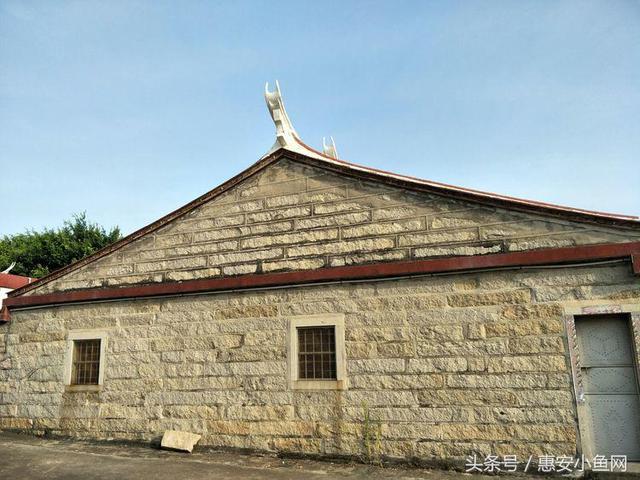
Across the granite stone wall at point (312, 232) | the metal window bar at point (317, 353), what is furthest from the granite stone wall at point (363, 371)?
the granite stone wall at point (312, 232)

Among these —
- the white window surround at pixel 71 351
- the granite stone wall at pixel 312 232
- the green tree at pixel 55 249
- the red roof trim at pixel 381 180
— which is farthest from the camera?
the green tree at pixel 55 249

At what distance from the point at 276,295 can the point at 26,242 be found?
24.1 m

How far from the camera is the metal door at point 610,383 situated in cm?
595

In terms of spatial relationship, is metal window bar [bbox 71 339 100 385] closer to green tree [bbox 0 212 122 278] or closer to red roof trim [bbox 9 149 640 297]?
red roof trim [bbox 9 149 640 297]

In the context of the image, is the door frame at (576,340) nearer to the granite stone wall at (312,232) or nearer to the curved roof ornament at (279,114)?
the granite stone wall at (312,232)

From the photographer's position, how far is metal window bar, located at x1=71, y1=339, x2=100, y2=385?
29.1ft

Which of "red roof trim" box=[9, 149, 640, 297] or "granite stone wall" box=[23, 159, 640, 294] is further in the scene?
"granite stone wall" box=[23, 159, 640, 294]

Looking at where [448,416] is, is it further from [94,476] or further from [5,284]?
[5,284]

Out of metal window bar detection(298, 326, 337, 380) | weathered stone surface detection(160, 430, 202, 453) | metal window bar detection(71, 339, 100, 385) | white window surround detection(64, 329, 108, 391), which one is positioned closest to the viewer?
metal window bar detection(298, 326, 337, 380)

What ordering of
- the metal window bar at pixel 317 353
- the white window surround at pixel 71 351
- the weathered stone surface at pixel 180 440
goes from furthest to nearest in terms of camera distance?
the white window surround at pixel 71 351 < the weathered stone surface at pixel 180 440 < the metal window bar at pixel 317 353

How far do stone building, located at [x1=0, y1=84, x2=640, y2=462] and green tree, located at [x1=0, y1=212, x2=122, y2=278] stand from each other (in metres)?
16.4

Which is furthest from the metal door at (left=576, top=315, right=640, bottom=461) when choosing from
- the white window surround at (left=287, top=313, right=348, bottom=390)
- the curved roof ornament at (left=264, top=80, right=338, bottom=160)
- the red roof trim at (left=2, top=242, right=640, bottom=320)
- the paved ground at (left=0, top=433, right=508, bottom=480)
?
the curved roof ornament at (left=264, top=80, right=338, bottom=160)

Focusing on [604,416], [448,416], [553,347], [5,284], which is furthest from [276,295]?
[5,284]

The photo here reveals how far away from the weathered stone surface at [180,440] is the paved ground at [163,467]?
116 mm
